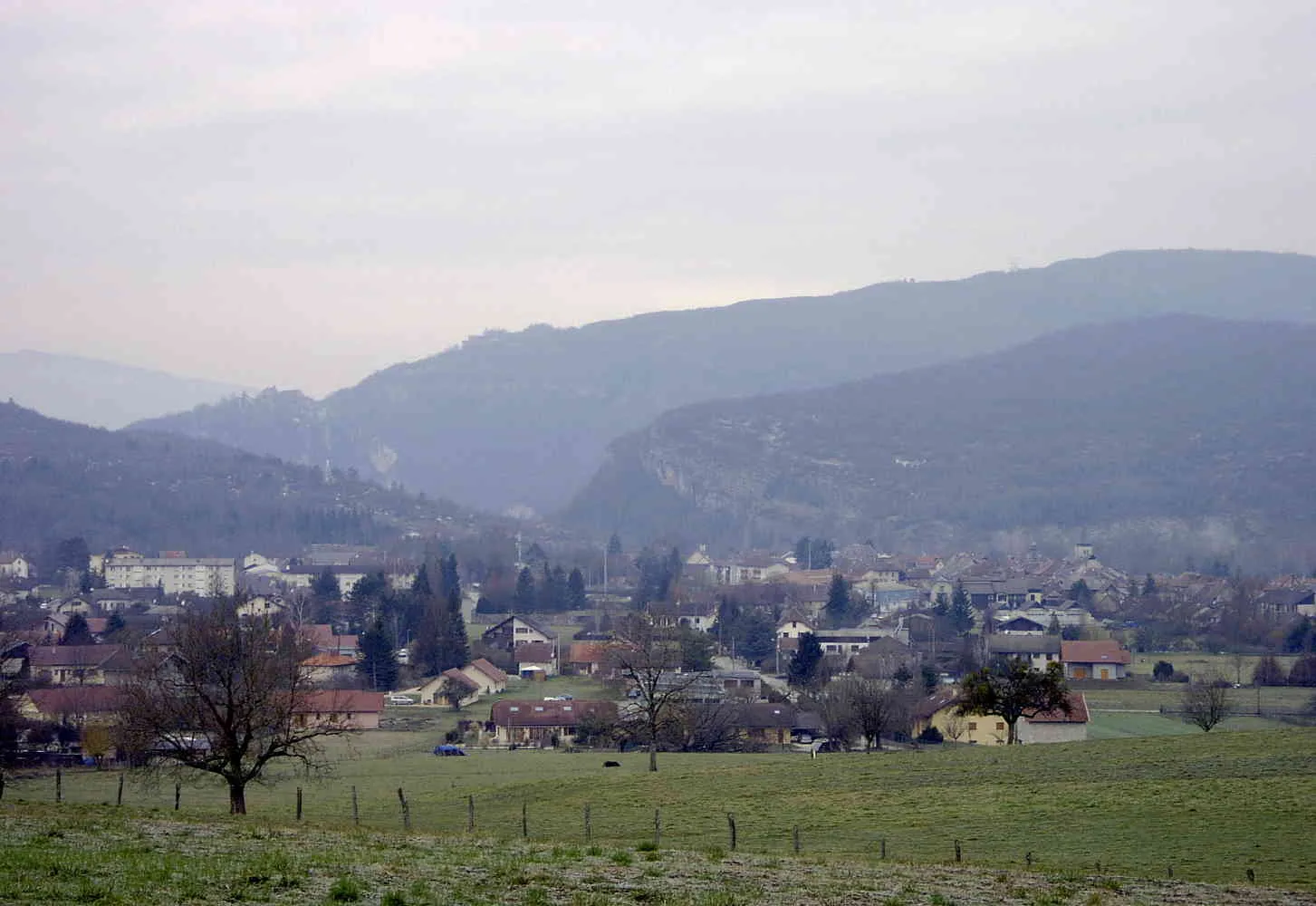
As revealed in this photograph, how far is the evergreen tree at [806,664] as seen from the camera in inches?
2682

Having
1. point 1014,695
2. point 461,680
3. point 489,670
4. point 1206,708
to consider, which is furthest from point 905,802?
point 489,670

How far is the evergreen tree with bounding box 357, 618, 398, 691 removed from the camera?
2785 inches

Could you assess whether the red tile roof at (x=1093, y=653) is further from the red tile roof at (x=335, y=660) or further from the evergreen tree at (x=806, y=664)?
the red tile roof at (x=335, y=660)

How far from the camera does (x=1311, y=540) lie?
18712cm

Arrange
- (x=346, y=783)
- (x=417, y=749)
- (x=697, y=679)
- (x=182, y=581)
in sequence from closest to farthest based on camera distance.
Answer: (x=346, y=783) < (x=417, y=749) < (x=697, y=679) < (x=182, y=581)

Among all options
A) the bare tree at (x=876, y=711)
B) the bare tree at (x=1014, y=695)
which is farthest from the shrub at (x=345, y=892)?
the bare tree at (x=1014, y=695)

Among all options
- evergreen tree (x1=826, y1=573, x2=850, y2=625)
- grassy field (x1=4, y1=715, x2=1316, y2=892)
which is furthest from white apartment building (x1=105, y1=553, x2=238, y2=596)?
grassy field (x1=4, y1=715, x2=1316, y2=892)

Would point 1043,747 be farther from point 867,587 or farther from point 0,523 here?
point 0,523

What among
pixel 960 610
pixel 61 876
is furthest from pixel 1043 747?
pixel 960 610

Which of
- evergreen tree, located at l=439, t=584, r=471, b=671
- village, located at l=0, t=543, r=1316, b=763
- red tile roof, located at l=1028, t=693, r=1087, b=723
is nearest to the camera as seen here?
red tile roof, located at l=1028, t=693, r=1087, b=723

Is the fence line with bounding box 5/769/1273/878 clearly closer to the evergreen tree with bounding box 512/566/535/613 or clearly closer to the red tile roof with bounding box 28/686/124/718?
the red tile roof with bounding box 28/686/124/718

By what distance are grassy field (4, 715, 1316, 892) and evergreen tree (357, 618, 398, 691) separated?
26.6 metres

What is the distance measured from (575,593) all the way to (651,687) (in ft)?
229

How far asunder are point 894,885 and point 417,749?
1343 inches
